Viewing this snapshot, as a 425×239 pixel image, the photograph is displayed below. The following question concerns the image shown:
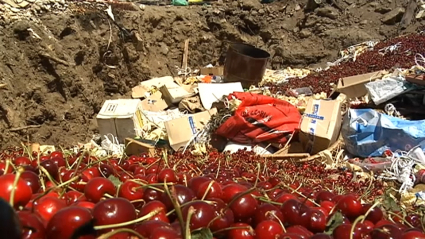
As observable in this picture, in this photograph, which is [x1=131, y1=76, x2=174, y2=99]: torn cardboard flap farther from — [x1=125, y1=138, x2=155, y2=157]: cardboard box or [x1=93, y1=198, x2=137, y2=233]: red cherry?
[x1=93, y1=198, x2=137, y2=233]: red cherry

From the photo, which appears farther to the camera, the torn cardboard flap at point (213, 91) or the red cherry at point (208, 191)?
the torn cardboard flap at point (213, 91)

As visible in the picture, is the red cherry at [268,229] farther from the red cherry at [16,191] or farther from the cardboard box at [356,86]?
the cardboard box at [356,86]

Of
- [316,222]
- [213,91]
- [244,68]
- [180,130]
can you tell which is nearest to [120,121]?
[180,130]

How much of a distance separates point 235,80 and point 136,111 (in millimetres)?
2642

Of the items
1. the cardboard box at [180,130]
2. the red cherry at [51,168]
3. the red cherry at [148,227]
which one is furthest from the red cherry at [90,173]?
the cardboard box at [180,130]

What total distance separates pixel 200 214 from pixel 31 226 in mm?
369

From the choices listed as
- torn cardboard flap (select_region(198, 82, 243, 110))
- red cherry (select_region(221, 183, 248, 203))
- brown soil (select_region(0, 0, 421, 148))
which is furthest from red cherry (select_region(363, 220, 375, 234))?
torn cardboard flap (select_region(198, 82, 243, 110))

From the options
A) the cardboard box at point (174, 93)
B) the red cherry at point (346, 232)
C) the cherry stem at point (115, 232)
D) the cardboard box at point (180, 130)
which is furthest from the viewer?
the cardboard box at point (174, 93)

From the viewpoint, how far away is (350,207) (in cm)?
137

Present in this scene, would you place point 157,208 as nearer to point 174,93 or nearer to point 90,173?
point 90,173

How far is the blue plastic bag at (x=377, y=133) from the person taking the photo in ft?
15.1

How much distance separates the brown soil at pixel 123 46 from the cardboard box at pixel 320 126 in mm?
2896

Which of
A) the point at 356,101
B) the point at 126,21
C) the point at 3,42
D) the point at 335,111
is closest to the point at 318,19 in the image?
the point at 126,21

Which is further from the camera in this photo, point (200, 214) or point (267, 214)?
point (267, 214)
